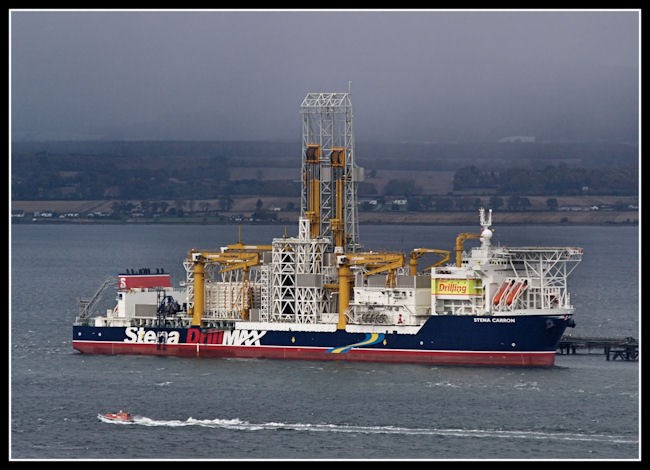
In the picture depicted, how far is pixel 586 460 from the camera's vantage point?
5516cm

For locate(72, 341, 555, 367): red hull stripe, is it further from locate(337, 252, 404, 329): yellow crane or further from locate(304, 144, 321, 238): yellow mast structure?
locate(304, 144, 321, 238): yellow mast structure

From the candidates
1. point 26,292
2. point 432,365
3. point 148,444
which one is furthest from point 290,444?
point 26,292

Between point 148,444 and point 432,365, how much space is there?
17.9m

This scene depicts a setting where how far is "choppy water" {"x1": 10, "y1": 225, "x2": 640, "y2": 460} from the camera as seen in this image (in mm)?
57562

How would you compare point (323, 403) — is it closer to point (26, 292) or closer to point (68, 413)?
point (68, 413)

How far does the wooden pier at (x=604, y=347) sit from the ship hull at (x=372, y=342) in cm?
498

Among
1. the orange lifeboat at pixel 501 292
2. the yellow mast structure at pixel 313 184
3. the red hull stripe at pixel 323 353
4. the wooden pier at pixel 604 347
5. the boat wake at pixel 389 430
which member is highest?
the yellow mast structure at pixel 313 184

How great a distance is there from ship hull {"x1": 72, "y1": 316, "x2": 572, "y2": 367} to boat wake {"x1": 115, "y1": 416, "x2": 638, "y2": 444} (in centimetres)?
1285

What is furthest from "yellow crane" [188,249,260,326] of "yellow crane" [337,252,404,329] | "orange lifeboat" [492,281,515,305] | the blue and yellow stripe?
"orange lifeboat" [492,281,515,305]

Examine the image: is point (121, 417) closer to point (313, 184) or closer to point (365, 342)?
point (365, 342)

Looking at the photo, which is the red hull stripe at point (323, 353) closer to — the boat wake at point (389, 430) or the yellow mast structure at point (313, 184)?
the yellow mast structure at point (313, 184)

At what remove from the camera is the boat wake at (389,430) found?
193 ft

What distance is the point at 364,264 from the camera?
75500 millimetres

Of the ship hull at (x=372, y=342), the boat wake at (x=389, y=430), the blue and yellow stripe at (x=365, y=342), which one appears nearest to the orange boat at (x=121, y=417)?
the boat wake at (x=389, y=430)
